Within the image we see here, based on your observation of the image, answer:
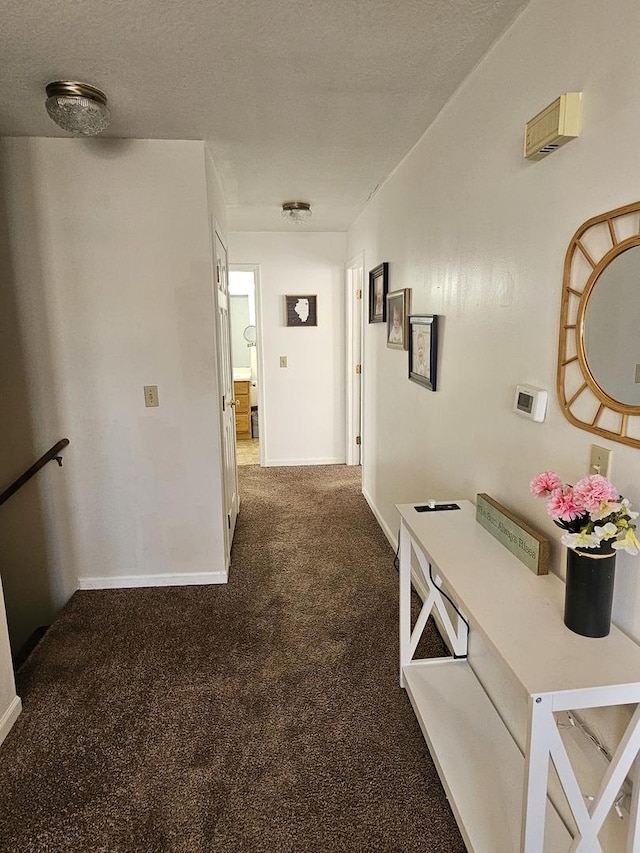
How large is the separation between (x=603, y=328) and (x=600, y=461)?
30cm

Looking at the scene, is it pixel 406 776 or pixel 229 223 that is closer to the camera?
Answer: pixel 406 776

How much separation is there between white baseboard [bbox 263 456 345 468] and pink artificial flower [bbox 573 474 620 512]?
4.21m

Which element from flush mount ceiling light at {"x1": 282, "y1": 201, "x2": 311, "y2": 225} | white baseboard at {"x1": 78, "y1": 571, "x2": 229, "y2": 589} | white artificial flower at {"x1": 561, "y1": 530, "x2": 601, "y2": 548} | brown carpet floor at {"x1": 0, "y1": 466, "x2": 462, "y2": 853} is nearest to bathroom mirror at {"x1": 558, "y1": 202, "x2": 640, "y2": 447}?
white artificial flower at {"x1": 561, "y1": 530, "x2": 601, "y2": 548}

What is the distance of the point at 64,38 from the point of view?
1.55m

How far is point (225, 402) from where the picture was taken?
3148 millimetres

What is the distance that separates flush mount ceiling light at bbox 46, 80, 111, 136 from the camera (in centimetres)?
184

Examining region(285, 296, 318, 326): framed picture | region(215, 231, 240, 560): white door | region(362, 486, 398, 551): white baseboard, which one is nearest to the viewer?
region(215, 231, 240, 560): white door

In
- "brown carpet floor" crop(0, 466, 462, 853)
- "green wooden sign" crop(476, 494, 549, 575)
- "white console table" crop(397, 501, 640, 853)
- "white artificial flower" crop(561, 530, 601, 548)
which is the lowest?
"brown carpet floor" crop(0, 466, 462, 853)

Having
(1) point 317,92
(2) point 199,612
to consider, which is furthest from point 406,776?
(1) point 317,92

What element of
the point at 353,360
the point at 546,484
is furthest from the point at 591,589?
the point at 353,360

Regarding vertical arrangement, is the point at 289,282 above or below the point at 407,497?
above

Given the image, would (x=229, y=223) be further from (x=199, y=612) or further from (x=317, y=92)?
(x=199, y=612)

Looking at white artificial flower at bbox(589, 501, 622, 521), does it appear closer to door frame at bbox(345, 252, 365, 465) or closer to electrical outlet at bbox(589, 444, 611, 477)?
electrical outlet at bbox(589, 444, 611, 477)

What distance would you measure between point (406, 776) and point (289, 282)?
162 inches
